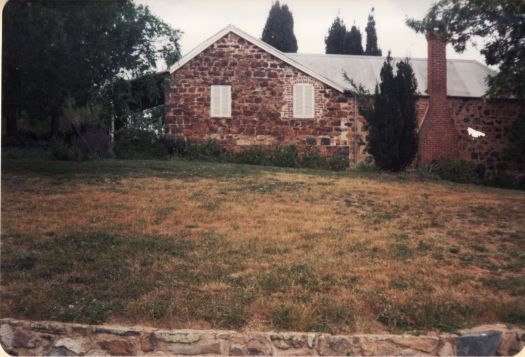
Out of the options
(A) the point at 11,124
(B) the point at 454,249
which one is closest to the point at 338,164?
(B) the point at 454,249

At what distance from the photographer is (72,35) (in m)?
5.89

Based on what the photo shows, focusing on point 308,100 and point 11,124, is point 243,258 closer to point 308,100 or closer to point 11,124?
point 11,124

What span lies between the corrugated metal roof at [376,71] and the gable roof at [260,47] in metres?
0.46

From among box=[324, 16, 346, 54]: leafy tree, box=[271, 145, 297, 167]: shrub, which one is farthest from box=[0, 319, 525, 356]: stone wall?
box=[271, 145, 297, 167]: shrub

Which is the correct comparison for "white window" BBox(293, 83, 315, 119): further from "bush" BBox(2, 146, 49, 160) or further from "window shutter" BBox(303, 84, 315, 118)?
Result: "bush" BBox(2, 146, 49, 160)

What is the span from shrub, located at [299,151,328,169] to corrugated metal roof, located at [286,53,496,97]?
2426 millimetres

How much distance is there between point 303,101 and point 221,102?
8.05 ft

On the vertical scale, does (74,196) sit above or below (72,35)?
below

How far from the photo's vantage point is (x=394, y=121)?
406 inches

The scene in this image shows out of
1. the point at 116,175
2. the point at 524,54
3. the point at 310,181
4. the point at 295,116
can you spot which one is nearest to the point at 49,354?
the point at 116,175

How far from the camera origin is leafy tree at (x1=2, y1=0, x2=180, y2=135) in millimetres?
5164

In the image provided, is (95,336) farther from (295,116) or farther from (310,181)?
(295,116)

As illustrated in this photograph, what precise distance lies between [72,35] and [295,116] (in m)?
8.22

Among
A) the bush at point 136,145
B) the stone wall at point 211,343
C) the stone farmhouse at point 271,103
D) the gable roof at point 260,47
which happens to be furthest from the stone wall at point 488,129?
the stone wall at point 211,343
